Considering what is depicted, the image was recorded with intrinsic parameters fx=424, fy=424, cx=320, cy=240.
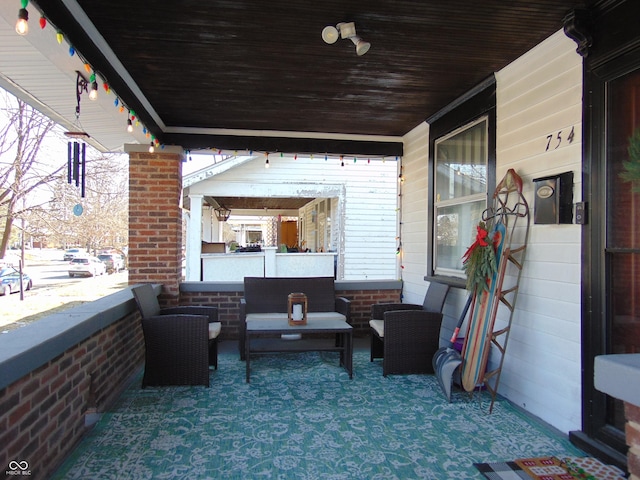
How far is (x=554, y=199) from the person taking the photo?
2.81 m

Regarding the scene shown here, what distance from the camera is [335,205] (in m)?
10.1

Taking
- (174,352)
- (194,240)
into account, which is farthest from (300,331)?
(194,240)

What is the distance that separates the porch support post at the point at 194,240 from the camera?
897 cm

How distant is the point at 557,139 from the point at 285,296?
3.19 m

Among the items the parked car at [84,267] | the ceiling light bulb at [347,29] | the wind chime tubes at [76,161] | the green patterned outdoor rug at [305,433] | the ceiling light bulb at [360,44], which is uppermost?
the ceiling light bulb at [347,29]

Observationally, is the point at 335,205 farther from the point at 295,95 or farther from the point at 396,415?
the point at 396,415

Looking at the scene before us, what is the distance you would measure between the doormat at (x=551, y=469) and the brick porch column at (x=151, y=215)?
12.8 feet

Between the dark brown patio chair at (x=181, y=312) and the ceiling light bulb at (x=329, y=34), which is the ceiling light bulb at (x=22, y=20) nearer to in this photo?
the ceiling light bulb at (x=329, y=34)

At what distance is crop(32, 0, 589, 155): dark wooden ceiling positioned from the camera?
253 cm

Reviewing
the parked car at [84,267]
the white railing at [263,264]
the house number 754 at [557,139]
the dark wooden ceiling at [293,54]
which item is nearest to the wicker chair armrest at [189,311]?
the dark wooden ceiling at [293,54]

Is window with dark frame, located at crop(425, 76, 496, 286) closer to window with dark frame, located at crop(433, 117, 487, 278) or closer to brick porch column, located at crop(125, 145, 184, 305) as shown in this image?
window with dark frame, located at crop(433, 117, 487, 278)

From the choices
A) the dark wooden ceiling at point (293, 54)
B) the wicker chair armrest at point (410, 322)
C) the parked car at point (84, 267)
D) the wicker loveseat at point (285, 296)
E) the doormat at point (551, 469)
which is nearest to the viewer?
the doormat at point (551, 469)

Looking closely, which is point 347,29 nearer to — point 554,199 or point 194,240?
point 554,199

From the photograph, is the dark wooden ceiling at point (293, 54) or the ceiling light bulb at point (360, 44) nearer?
the dark wooden ceiling at point (293, 54)
